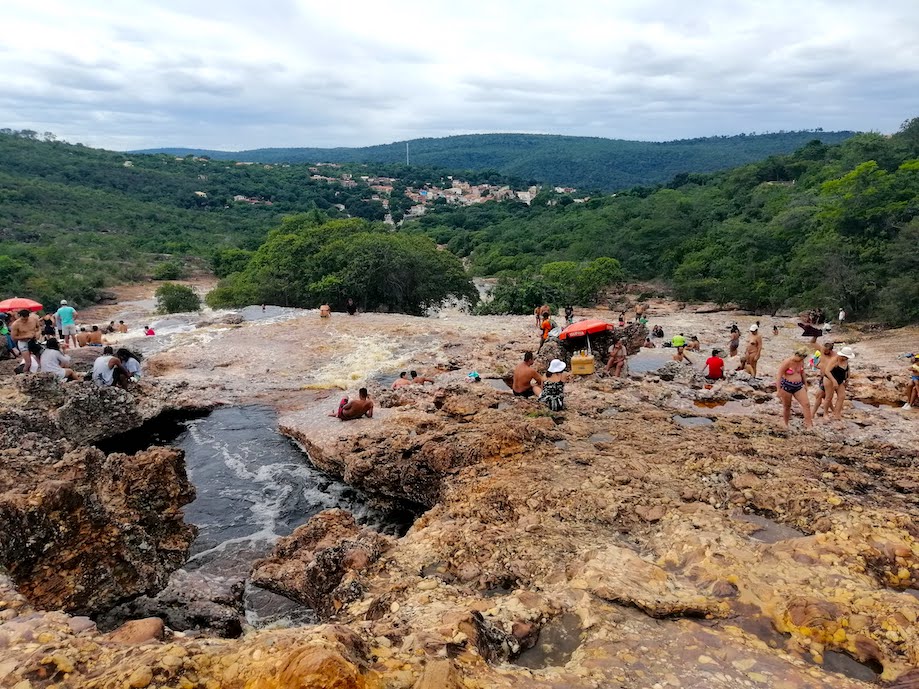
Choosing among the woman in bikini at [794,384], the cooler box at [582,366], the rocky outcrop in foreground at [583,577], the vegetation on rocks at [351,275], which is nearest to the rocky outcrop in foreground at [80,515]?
the rocky outcrop in foreground at [583,577]

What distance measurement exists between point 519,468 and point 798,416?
5.28 meters

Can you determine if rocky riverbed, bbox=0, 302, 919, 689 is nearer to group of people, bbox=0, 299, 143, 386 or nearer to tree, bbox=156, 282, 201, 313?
group of people, bbox=0, 299, 143, 386

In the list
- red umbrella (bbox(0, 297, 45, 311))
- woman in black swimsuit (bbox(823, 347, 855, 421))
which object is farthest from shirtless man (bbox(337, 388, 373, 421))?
red umbrella (bbox(0, 297, 45, 311))

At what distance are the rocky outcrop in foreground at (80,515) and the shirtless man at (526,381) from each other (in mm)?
5396

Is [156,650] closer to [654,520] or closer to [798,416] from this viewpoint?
[654,520]

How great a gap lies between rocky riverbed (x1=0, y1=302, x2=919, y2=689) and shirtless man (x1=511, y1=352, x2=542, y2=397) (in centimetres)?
35

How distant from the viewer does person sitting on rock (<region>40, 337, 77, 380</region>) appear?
432 inches

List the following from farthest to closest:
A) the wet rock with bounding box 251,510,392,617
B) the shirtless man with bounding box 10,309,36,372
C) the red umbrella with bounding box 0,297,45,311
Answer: the red umbrella with bounding box 0,297,45,311 < the shirtless man with bounding box 10,309,36,372 < the wet rock with bounding box 251,510,392,617

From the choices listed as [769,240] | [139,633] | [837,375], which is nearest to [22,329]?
[139,633]

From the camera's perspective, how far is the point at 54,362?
11.1m

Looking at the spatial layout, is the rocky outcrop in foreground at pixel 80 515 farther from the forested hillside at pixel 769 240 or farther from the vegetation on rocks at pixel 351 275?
the forested hillside at pixel 769 240

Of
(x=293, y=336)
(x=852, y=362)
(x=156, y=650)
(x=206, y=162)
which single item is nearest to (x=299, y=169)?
(x=206, y=162)

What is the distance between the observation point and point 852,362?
15023 millimetres

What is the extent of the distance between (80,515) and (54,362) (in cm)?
662
